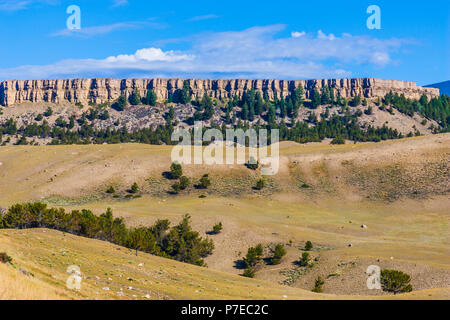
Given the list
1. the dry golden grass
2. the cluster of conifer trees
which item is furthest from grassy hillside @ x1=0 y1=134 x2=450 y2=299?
the cluster of conifer trees

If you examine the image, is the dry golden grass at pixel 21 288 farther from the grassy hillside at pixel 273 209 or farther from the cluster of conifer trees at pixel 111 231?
the cluster of conifer trees at pixel 111 231

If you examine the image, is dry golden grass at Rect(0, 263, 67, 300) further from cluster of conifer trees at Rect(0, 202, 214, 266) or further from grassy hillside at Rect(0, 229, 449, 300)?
cluster of conifer trees at Rect(0, 202, 214, 266)

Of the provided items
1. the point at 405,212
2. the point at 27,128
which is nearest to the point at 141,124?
the point at 27,128

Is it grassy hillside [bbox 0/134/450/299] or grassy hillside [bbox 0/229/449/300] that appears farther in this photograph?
grassy hillside [bbox 0/134/450/299]

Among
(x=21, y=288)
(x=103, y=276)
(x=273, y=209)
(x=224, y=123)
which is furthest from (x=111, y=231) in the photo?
(x=224, y=123)

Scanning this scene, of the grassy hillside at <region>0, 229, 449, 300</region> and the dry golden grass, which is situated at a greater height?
the dry golden grass

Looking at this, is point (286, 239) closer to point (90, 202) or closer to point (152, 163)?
point (90, 202)

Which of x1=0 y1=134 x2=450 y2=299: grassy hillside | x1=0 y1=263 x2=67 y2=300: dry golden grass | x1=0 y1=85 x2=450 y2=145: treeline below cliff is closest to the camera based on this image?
x1=0 y1=263 x2=67 y2=300: dry golden grass

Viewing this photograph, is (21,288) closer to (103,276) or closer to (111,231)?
(103,276)

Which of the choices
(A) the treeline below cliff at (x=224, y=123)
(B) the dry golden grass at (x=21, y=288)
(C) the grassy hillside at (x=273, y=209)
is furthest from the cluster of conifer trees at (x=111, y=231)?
(A) the treeline below cliff at (x=224, y=123)
